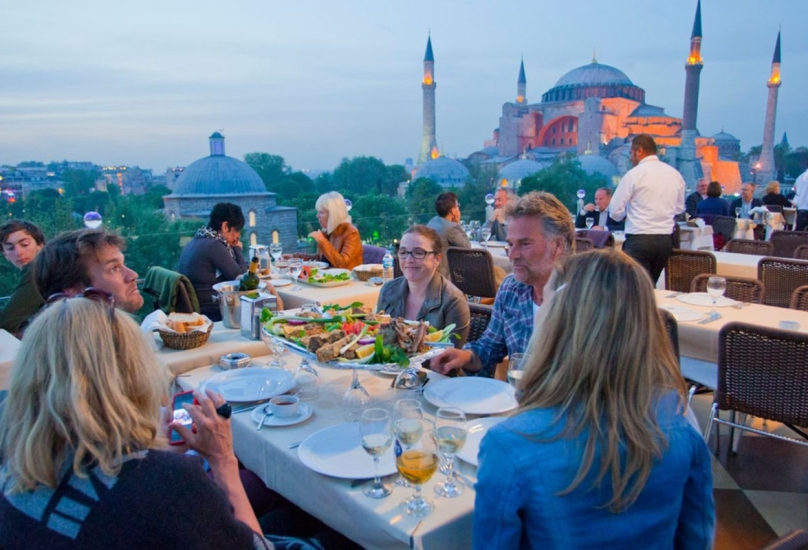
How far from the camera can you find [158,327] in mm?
2275

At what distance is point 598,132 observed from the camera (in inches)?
2598

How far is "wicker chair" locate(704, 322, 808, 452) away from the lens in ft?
6.91

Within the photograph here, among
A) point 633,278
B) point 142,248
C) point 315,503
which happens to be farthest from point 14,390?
point 142,248

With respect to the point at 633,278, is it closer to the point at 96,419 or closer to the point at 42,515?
the point at 96,419

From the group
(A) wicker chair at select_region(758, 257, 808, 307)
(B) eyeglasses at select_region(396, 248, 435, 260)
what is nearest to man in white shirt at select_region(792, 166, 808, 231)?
(A) wicker chair at select_region(758, 257, 808, 307)

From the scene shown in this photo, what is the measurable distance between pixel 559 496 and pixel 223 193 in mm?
45359

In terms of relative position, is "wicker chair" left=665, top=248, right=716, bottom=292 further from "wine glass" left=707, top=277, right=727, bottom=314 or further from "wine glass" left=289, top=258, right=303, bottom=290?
"wine glass" left=289, top=258, right=303, bottom=290

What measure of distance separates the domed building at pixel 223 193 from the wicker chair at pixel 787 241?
3724cm

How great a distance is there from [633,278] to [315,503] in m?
0.91

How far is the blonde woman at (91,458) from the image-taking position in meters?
0.95

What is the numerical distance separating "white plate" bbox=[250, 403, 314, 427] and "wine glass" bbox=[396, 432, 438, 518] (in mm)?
506

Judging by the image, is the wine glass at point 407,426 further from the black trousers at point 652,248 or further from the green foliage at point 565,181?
the green foliage at point 565,181

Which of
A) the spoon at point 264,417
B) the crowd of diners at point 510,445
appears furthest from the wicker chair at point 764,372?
the spoon at point 264,417

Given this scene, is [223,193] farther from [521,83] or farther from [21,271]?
[521,83]
